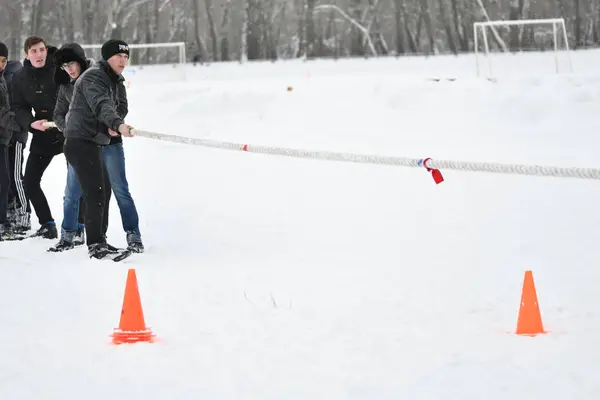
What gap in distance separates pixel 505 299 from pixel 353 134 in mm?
11549

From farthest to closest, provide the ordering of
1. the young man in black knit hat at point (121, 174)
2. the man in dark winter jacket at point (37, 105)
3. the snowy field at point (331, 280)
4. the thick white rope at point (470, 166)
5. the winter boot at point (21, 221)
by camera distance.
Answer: the winter boot at point (21, 221)
the man in dark winter jacket at point (37, 105)
the young man in black knit hat at point (121, 174)
the thick white rope at point (470, 166)
the snowy field at point (331, 280)

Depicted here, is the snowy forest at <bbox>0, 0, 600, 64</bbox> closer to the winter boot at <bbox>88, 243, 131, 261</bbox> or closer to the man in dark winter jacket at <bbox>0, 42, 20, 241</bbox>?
the man in dark winter jacket at <bbox>0, 42, 20, 241</bbox>

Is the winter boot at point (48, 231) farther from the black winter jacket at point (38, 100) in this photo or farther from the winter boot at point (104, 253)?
the winter boot at point (104, 253)

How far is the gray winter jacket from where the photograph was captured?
6863 millimetres

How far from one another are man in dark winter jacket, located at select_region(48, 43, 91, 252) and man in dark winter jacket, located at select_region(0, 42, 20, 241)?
82 centimetres

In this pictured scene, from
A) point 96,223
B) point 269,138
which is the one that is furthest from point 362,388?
point 269,138

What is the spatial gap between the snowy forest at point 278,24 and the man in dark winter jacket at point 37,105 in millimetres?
16150

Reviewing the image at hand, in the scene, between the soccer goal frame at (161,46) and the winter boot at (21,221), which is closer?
the winter boot at (21,221)

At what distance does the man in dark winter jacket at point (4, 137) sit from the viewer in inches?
320

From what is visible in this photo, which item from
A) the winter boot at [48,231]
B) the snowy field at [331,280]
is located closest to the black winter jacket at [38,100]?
the winter boot at [48,231]

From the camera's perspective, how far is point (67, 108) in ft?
24.5

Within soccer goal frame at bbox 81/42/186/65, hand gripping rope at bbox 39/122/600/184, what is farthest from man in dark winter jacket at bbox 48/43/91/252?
soccer goal frame at bbox 81/42/186/65

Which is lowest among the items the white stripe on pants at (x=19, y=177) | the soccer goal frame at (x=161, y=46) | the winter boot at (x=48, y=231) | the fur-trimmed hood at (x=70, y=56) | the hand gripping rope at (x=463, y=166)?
the winter boot at (x=48, y=231)

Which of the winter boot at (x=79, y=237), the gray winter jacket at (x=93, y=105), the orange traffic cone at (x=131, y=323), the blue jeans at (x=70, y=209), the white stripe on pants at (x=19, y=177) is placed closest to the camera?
the orange traffic cone at (x=131, y=323)
